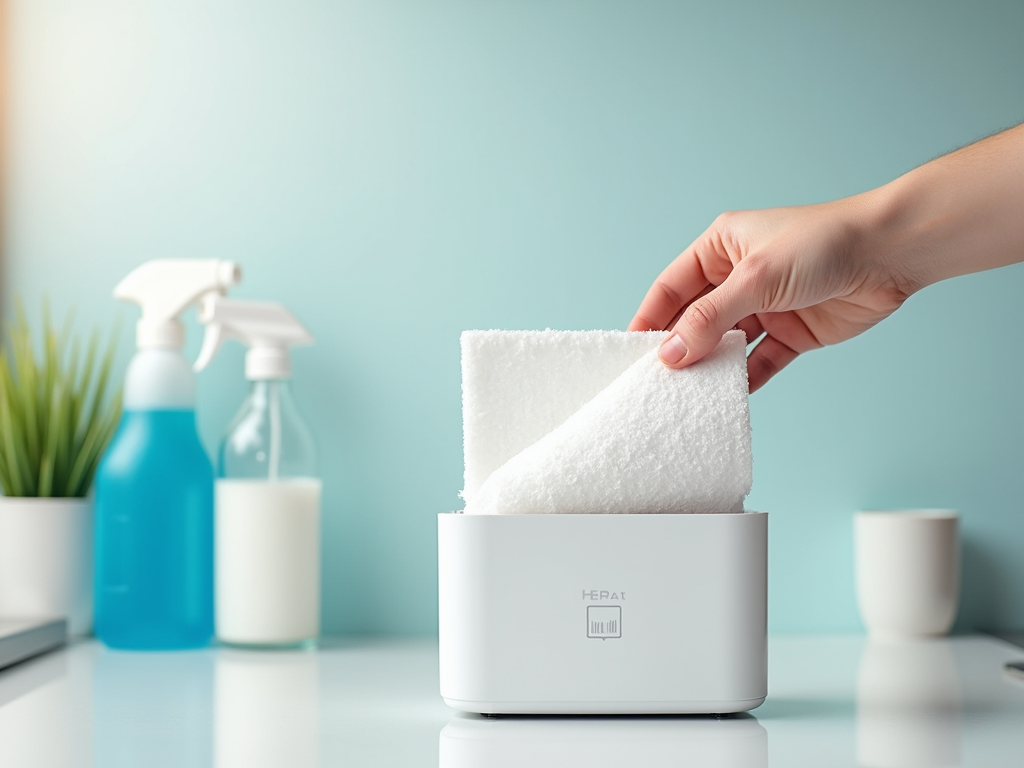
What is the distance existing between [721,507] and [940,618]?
1.57 ft

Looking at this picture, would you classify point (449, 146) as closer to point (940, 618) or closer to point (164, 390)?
point (164, 390)

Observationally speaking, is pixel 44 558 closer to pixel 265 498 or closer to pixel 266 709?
pixel 265 498

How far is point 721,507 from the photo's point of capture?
1.72ft

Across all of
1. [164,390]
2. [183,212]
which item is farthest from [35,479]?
[183,212]

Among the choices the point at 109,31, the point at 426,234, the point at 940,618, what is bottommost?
the point at 940,618

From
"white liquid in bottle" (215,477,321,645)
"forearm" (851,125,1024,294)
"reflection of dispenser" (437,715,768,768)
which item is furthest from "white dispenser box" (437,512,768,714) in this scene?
"white liquid in bottle" (215,477,321,645)

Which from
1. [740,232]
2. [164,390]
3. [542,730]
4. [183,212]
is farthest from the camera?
[183,212]

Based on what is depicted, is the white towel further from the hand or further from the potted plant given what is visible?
the potted plant

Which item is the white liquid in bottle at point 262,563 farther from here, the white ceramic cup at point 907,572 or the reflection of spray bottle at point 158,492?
the white ceramic cup at point 907,572

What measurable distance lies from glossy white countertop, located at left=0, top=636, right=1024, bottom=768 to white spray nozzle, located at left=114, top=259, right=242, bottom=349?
0.93 ft

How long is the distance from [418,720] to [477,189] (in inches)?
21.6

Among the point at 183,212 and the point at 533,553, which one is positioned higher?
the point at 183,212

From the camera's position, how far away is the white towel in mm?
509

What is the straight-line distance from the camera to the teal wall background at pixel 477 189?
3.06ft
